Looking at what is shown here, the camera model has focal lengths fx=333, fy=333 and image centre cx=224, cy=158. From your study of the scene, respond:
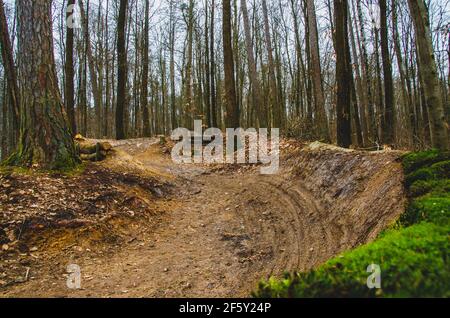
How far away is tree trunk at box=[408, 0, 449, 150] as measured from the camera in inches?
189

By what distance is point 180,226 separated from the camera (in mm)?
5910

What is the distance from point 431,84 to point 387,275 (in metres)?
4.16

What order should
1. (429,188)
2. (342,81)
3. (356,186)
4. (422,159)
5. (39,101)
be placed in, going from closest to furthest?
(429,188)
(422,159)
(356,186)
(39,101)
(342,81)

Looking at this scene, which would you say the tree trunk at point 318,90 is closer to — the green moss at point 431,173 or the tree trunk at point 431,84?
the tree trunk at point 431,84

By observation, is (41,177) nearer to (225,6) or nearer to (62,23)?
(225,6)

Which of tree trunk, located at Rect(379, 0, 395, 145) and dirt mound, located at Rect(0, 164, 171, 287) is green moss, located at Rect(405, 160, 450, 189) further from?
tree trunk, located at Rect(379, 0, 395, 145)

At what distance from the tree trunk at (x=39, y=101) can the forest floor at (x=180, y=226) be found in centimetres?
47

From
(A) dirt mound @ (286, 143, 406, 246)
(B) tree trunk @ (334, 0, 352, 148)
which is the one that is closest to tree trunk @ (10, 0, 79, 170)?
(A) dirt mound @ (286, 143, 406, 246)

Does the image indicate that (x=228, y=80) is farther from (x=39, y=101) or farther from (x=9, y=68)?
(x=9, y=68)

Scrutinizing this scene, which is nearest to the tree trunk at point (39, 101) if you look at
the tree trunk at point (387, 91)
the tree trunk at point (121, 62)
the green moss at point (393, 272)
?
the green moss at point (393, 272)

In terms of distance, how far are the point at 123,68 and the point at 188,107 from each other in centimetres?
546

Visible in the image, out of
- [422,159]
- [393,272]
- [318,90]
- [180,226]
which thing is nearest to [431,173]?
[422,159]

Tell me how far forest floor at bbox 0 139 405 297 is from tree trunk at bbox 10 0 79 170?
1.54ft
